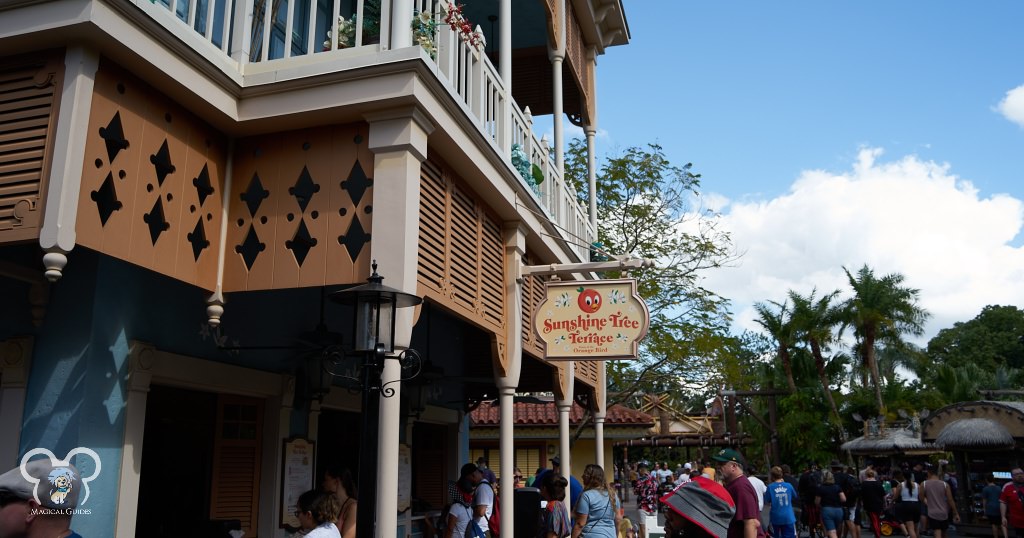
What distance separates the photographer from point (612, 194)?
21297 millimetres

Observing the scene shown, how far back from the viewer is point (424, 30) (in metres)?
5.38

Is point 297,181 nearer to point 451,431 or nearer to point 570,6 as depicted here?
point 570,6

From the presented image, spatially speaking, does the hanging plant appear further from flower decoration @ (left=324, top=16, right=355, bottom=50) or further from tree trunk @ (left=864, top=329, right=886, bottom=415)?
tree trunk @ (left=864, top=329, right=886, bottom=415)

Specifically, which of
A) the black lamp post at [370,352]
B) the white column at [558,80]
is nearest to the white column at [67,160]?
the black lamp post at [370,352]

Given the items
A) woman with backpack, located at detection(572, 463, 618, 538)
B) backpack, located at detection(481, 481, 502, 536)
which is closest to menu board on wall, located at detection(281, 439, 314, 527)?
backpack, located at detection(481, 481, 502, 536)

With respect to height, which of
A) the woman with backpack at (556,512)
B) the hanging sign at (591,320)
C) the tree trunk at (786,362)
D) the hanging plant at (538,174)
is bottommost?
the woman with backpack at (556,512)

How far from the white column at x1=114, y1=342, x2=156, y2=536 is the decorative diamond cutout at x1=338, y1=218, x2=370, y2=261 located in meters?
1.84

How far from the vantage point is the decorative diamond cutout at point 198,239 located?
5.13 metres

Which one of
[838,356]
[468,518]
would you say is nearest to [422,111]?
[468,518]

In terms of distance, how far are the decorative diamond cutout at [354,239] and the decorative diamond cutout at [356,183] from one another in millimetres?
162

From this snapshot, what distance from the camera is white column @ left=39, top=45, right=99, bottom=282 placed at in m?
4.02

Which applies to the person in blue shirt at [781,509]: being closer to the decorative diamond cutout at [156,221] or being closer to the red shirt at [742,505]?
the red shirt at [742,505]

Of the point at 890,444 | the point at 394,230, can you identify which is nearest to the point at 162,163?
the point at 394,230

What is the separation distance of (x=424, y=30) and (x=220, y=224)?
1.97 meters
